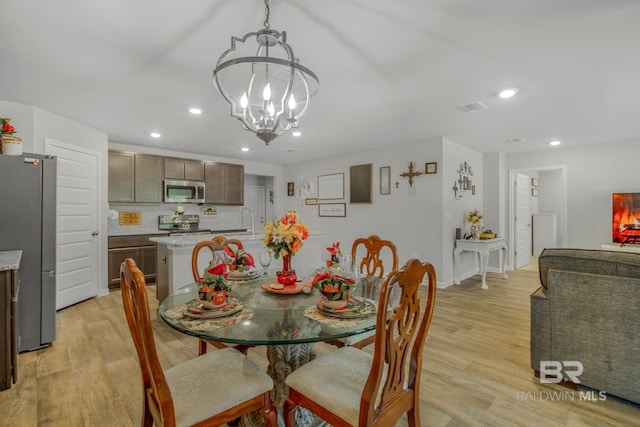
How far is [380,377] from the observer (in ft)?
3.69

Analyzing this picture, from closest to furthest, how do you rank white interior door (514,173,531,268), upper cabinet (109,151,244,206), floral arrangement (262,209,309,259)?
1. floral arrangement (262,209,309,259)
2. upper cabinet (109,151,244,206)
3. white interior door (514,173,531,268)

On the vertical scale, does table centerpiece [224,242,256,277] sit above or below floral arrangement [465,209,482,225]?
below

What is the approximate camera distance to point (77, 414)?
1877 millimetres

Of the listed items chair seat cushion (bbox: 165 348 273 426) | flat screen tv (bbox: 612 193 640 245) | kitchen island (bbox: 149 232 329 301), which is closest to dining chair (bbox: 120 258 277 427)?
chair seat cushion (bbox: 165 348 273 426)

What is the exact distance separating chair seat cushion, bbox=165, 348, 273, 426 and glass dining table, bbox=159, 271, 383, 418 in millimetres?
184

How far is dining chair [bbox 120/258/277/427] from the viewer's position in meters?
1.10

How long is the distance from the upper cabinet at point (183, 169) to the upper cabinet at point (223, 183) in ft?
0.45

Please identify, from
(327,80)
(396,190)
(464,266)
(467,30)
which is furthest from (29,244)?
(464,266)

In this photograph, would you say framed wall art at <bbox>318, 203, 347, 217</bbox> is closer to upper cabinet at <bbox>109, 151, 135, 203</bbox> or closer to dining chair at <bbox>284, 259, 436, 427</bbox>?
upper cabinet at <bbox>109, 151, 135, 203</bbox>

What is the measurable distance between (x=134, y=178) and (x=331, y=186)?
3.59 meters

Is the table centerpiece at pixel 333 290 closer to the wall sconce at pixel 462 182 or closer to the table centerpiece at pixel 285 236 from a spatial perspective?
the table centerpiece at pixel 285 236

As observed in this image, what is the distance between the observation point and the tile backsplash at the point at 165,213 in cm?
522

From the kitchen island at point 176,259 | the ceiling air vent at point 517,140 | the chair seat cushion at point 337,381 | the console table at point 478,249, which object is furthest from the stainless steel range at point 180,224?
the ceiling air vent at point 517,140

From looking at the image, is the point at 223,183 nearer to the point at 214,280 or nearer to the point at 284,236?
→ the point at 284,236
